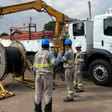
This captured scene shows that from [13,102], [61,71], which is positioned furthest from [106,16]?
[13,102]

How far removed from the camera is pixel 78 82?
607 centimetres

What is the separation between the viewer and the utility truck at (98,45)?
21.2 feet

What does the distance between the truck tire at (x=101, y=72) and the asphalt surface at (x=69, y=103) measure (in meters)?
0.26

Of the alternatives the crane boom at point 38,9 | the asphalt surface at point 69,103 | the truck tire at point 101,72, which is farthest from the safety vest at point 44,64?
the crane boom at point 38,9

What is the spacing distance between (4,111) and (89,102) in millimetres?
2409

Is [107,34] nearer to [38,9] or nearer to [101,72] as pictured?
[101,72]

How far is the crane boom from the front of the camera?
955 cm

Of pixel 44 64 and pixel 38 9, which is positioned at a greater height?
pixel 38 9

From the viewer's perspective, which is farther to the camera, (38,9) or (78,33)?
(38,9)

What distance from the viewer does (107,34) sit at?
655 cm

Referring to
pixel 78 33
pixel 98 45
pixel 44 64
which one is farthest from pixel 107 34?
pixel 44 64

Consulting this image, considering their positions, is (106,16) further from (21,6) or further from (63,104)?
(21,6)

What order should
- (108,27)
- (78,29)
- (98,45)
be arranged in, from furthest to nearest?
(78,29) < (98,45) < (108,27)

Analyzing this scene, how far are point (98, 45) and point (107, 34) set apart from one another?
1.94 ft
